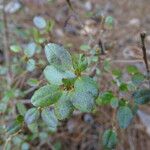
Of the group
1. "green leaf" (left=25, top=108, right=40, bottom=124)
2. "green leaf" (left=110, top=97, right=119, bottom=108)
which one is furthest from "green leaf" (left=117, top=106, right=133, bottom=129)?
"green leaf" (left=25, top=108, right=40, bottom=124)

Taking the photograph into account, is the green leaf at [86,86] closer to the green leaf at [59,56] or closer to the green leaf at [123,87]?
the green leaf at [59,56]

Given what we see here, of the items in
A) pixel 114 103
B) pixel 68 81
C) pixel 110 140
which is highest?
pixel 68 81

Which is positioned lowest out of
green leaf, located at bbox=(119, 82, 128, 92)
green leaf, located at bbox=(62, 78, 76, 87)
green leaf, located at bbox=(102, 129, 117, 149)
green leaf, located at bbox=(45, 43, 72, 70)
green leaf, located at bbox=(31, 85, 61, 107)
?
green leaf, located at bbox=(102, 129, 117, 149)

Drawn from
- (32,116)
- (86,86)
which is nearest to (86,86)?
(86,86)

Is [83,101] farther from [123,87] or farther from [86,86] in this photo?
[123,87]

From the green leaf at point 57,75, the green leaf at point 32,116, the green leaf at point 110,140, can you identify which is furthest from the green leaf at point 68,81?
the green leaf at point 110,140

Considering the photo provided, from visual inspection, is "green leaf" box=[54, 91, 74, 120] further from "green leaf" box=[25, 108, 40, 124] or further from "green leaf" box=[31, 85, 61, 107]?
"green leaf" box=[25, 108, 40, 124]
